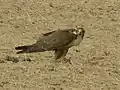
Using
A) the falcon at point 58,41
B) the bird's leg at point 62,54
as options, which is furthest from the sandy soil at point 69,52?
the falcon at point 58,41

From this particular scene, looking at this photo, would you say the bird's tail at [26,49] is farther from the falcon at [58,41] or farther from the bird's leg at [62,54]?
the bird's leg at [62,54]

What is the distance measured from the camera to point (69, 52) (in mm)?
9484

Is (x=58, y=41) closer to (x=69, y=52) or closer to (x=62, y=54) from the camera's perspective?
(x=62, y=54)

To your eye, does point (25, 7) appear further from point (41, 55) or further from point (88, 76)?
point (88, 76)

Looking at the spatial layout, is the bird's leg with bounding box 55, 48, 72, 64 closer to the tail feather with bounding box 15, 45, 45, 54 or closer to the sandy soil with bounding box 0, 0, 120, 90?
the sandy soil with bounding box 0, 0, 120, 90

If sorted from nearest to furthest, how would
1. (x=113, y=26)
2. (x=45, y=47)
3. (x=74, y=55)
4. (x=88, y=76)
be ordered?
1. (x=88, y=76)
2. (x=45, y=47)
3. (x=74, y=55)
4. (x=113, y=26)

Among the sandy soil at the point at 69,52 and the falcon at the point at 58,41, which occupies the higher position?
the falcon at the point at 58,41

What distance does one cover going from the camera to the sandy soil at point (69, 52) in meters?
7.89

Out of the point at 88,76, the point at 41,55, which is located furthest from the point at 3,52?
the point at 88,76

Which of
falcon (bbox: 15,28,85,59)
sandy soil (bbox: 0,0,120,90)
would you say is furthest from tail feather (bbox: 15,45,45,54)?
sandy soil (bbox: 0,0,120,90)

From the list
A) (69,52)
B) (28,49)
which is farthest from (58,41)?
(69,52)

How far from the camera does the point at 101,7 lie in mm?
12602

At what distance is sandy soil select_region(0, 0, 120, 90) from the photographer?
789 cm

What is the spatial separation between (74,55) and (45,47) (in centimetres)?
78
